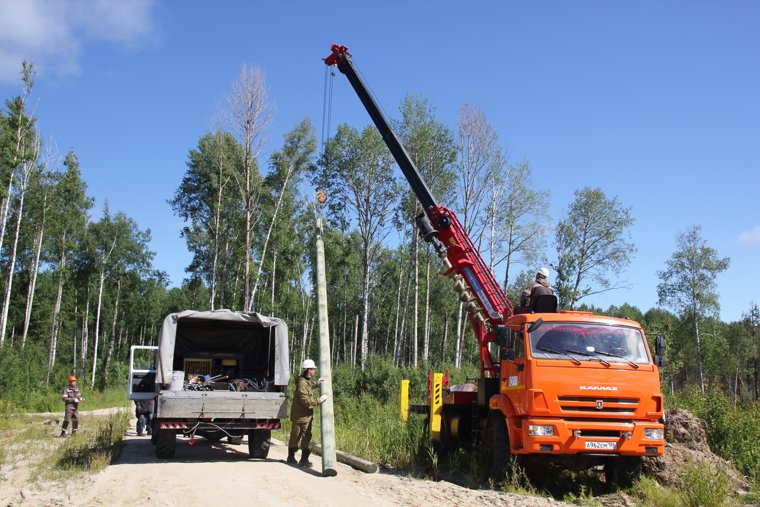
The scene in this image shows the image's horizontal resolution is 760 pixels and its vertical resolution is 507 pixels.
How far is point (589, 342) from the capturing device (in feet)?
30.7

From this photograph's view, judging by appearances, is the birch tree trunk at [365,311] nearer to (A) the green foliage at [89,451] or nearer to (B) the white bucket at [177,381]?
(A) the green foliage at [89,451]

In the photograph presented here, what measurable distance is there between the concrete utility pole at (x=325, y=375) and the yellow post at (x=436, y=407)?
195 centimetres

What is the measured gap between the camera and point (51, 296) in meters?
54.1

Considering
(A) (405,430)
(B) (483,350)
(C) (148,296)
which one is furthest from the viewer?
(C) (148,296)

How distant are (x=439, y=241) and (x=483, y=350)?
2.96m

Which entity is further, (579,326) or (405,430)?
(405,430)

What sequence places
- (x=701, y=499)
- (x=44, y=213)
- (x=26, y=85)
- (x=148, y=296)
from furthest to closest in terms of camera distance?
(x=148, y=296) → (x=44, y=213) → (x=26, y=85) → (x=701, y=499)

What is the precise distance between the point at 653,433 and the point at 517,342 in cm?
230

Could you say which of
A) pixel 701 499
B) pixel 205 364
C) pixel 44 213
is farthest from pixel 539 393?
pixel 44 213

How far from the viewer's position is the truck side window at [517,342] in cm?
932

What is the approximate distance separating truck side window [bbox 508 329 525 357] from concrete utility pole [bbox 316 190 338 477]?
3.10m

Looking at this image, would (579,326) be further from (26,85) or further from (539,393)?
(26,85)

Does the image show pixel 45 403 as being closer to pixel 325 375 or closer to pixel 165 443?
pixel 165 443

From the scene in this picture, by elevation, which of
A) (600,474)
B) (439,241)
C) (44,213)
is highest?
(44,213)
